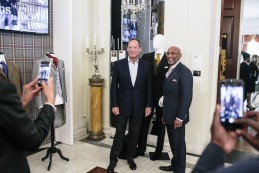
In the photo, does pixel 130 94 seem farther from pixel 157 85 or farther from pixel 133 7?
pixel 133 7

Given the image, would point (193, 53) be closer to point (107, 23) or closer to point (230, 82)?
point (107, 23)

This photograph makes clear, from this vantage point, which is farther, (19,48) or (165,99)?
(19,48)

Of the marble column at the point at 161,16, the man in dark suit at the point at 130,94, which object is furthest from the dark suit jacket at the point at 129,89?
the marble column at the point at 161,16

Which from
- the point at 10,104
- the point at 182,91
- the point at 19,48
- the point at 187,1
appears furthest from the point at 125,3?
the point at 10,104

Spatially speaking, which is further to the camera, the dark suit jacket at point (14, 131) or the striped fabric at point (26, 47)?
the striped fabric at point (26, 47)

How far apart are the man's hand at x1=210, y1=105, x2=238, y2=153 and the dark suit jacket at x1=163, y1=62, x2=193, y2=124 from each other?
1967 millimetres

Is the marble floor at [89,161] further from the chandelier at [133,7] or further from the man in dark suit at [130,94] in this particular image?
the chandelier at [133,7]

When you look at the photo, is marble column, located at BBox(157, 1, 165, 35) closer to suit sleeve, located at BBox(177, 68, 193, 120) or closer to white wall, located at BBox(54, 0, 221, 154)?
white wall, located at BBox(54, 0, 221, 154)

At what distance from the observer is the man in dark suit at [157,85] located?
3.42m

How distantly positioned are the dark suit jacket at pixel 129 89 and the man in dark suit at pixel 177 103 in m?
0.38

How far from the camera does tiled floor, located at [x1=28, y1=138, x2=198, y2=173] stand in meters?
3.15

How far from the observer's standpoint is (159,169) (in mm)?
3191

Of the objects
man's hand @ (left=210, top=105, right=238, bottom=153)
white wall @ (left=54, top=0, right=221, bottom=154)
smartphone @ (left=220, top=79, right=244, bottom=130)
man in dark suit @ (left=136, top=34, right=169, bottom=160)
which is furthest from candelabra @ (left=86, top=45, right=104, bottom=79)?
man's hand @ (left=210, top=105, right=238, bottom=153)

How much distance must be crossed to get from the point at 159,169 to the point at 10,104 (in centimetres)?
252
